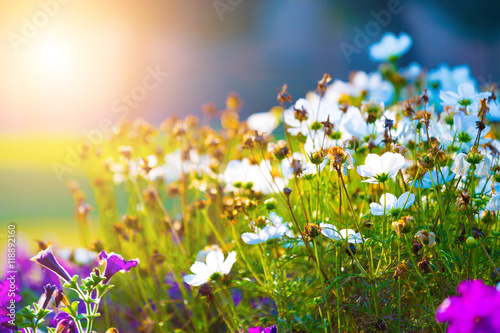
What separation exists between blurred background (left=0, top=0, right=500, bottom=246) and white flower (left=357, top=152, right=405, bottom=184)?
1.72 meters

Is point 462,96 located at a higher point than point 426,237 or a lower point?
higher

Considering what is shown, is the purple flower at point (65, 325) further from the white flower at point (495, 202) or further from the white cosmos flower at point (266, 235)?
the white flower at point (495, 202)

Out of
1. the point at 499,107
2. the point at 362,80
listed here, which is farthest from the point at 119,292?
the point at 362,80

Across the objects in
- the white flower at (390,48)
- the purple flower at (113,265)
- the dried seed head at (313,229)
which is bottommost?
the dried seed head at (313,229)

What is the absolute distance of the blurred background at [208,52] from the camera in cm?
241

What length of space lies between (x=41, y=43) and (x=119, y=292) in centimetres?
123

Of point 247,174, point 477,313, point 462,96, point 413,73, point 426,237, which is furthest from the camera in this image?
point 413,73

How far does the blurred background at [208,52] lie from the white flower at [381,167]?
5.65ft

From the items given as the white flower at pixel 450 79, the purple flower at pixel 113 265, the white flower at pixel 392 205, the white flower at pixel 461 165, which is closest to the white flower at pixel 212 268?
the purple flower at pixel 113 265

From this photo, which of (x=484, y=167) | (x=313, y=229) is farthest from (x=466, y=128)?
(x=313, y=229)

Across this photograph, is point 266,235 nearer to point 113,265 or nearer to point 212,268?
point 212,268

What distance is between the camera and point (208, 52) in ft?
12.9

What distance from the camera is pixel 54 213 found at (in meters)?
2.21

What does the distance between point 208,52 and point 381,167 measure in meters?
3.45
